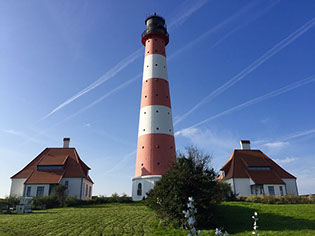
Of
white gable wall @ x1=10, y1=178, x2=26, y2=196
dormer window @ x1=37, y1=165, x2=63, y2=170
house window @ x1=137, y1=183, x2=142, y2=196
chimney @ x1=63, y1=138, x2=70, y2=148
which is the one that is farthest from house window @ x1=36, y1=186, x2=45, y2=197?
house window @ x1=137, y1=183, x2=142, y2=196

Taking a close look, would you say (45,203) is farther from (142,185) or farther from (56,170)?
(142,185)

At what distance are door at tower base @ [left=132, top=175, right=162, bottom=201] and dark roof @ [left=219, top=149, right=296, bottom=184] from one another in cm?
1042

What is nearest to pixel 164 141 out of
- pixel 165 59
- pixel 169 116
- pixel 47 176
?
pixel 169 116

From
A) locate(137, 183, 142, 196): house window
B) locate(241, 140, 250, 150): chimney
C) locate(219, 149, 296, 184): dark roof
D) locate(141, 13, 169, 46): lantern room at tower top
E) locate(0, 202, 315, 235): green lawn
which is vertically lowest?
locate(0, 202, 315, 235): green lawn

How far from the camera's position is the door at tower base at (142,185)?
87.4 feet

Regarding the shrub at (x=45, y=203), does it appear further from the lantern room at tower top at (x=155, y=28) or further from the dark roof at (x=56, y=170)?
the lantern room at tower top at (x=155, y=28)

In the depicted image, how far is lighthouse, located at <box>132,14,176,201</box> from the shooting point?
27.7 meters

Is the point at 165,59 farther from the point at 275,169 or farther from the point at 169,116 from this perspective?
the point at 275,169

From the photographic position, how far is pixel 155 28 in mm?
34250

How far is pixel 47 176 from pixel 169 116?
1682cm

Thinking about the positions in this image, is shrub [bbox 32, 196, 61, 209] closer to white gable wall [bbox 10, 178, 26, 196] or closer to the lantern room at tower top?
white gable wall [bbox 10, 178, 26, 196]

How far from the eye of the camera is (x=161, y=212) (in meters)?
13.5

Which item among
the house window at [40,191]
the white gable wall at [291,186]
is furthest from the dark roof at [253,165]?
the house window at [40,191]

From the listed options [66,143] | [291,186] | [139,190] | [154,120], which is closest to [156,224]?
[139,190]
